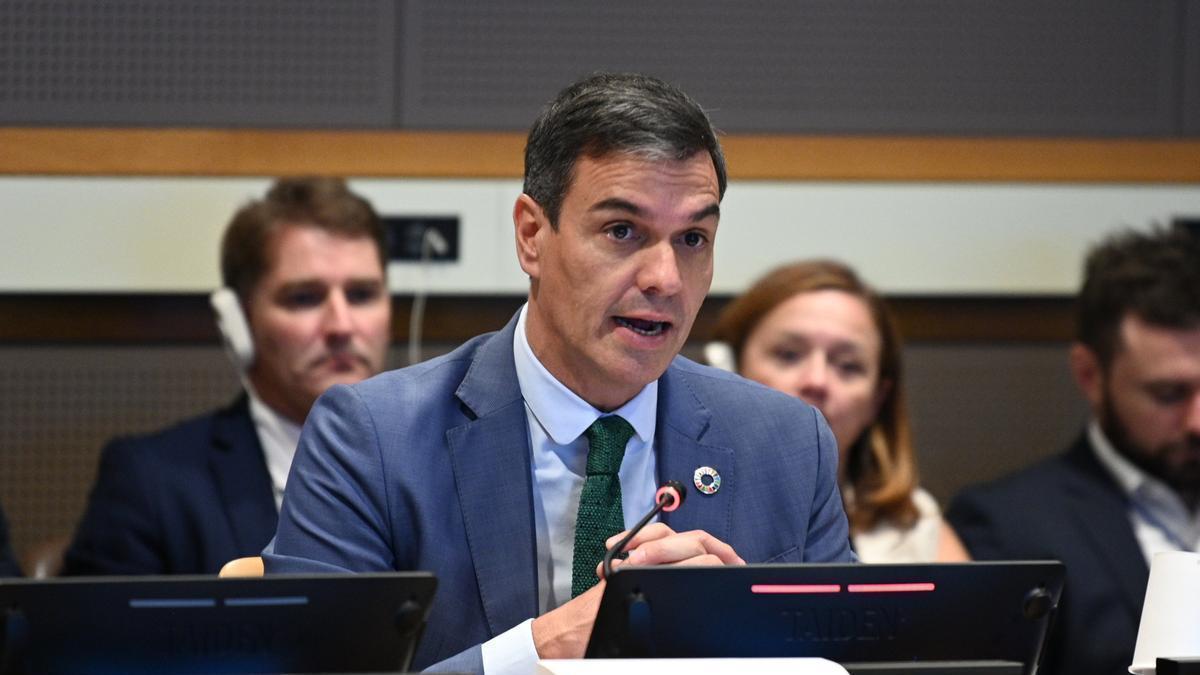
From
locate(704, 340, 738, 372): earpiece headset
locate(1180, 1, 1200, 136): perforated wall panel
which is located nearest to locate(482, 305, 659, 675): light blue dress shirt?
locate(704, 340, 738, 372): earpiece headset

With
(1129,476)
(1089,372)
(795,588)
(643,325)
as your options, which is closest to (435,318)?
(1089,372)

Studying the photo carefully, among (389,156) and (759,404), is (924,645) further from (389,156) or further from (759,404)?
(389,156)

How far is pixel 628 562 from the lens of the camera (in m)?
1.67

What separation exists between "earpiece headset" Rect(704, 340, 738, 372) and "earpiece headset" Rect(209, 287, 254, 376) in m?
1.02

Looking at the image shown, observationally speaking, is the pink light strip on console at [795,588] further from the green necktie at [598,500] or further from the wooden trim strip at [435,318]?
the wooden trim strip at [435,318]

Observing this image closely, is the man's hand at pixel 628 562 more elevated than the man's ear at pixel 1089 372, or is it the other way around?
the man's hand at pixel 628 562

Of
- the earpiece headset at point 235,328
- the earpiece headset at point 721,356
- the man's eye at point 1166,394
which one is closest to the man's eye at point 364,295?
the earpiece headset at point 235,328

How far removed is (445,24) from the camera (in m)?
3.58

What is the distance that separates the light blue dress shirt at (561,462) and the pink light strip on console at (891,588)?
1.72 feet

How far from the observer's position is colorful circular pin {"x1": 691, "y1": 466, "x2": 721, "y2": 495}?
2018mm

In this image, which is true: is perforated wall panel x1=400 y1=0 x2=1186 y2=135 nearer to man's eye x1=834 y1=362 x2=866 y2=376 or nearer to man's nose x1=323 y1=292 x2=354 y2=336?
man's nose x1=323 y1=292 x2=354 y2=336

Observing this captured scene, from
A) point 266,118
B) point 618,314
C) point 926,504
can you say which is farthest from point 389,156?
point 618,314

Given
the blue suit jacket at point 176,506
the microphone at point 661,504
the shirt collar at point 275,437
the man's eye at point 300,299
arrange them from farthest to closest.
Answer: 1. the man's eye at point 300,299
2. the shirt collar at point 275,437
3. the blue suit jacket at point 176,506
4. the microphone at point 661,504

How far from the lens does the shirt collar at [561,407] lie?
79.4 inches
